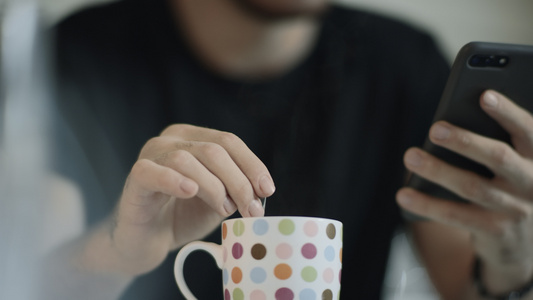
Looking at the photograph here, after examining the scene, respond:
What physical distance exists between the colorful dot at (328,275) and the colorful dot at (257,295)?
0.14 feet

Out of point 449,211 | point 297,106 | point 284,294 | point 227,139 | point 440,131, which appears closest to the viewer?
point 284,294

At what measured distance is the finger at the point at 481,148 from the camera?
22.7 inches

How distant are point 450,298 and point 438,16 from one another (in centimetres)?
Answer: 115

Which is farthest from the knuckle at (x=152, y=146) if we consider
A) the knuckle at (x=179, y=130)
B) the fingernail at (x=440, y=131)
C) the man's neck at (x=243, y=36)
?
the man's neck at (x=243, y=36)

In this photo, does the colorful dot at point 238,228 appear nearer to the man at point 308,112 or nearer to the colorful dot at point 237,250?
the colorful dot at point 237,250

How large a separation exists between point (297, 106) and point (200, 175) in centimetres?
59

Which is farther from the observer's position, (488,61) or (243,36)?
(243,36)

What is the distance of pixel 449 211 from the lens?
677 millimetres

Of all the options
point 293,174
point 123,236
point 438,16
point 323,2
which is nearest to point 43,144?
point 123,236

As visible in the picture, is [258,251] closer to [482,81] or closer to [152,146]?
[152,146]

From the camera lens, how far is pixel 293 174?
0.91 metres

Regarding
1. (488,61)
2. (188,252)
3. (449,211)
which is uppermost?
(488,61)

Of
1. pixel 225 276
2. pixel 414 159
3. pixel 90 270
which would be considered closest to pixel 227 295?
pixel 225 276

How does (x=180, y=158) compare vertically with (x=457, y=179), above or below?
above
